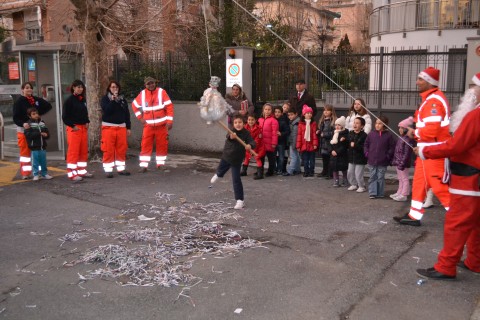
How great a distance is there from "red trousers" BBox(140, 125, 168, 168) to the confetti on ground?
3.09 metres

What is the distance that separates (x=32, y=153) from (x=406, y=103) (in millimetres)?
8258

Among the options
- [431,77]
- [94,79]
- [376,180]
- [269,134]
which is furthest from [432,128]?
[94,79]

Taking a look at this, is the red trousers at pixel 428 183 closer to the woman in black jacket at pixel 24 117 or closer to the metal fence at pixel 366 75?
the metal fence at pixel 366 75

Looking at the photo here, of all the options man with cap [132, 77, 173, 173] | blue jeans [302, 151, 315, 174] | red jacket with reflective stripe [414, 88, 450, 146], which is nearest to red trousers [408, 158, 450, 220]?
red jacket with reflective stripe [414, 88, 450, 146]

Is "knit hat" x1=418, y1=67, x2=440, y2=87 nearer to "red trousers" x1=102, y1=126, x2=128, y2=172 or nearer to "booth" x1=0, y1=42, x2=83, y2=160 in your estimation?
"red trousers" x1=102, y1=126, x2=128, y2=172

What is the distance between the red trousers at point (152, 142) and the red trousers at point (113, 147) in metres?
0.49

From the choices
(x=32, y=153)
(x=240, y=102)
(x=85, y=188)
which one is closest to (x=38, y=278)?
(x=85, y=188)

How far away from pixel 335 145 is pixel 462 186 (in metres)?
4.42

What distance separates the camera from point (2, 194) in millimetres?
8984

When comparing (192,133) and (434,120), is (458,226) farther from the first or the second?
(192,133)

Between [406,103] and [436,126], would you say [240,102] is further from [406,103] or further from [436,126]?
[436,126]

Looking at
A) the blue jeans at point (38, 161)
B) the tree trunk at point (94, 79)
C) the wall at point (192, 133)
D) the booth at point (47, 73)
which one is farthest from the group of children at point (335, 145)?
the booth at point (47, 73)

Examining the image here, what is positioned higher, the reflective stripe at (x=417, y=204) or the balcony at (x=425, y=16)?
the balcony at (x=425, y=16)

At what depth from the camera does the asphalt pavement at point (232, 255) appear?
14.9ft
